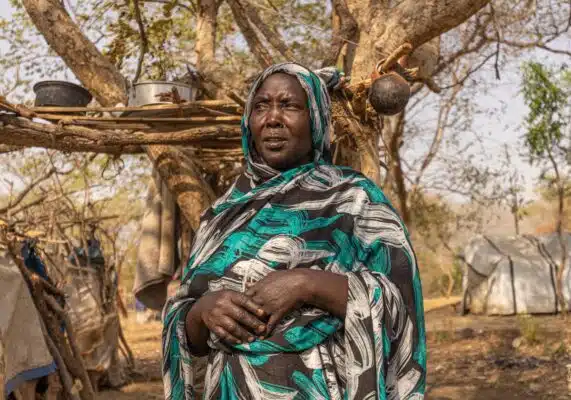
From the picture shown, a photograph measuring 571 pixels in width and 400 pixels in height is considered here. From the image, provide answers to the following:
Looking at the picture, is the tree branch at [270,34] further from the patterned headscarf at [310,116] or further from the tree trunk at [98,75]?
the patterned headscarf at [310,116]

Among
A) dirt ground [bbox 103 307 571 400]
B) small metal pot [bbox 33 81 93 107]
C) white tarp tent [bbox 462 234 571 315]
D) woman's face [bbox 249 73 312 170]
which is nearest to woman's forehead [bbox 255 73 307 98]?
woman's face [bbox 249 73 312 170]

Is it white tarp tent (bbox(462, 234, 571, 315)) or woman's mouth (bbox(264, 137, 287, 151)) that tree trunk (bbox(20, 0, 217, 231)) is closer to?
woman's mouth (bbox(264, 137, 287, 151))

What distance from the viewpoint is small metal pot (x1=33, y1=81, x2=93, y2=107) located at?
12.7 feet

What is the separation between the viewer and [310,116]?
1827 mm

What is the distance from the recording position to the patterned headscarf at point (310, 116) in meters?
1.83

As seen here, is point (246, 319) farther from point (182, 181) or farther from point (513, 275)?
point (513, 275)

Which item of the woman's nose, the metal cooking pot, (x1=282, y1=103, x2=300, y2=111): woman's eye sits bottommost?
the woman's nose

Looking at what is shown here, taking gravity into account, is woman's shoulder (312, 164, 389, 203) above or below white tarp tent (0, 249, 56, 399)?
above

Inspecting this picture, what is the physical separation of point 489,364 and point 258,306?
7.49 m

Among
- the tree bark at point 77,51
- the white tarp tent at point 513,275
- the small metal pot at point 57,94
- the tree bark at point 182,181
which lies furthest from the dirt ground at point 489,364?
the small metal pot at point 57,94

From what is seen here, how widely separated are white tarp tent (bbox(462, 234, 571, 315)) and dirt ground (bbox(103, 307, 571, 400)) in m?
1.48

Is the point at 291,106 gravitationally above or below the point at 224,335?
above

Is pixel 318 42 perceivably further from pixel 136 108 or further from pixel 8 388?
pixel 8 388

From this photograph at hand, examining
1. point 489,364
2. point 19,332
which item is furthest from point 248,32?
point 489,364
